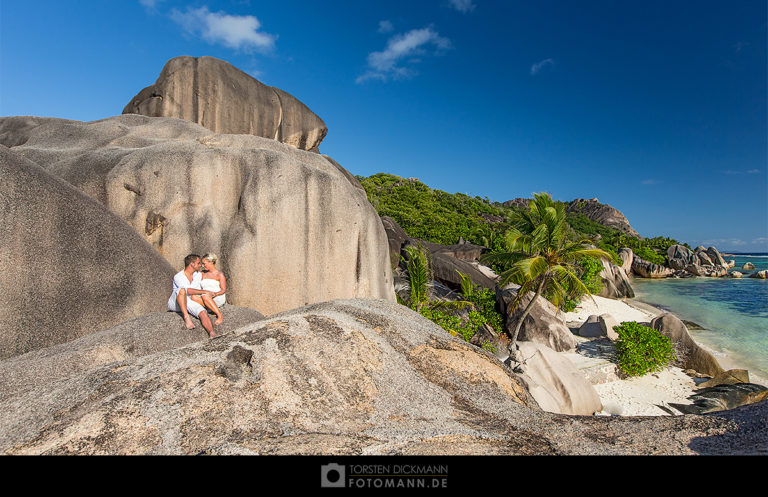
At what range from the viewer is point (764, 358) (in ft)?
47.0

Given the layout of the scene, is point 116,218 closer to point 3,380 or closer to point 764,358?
point 3,380

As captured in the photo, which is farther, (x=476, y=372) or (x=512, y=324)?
(x=512, y=324)

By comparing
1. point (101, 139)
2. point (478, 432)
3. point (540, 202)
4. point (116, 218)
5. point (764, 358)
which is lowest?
point (764, 358)

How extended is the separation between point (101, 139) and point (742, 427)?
12.1 meters

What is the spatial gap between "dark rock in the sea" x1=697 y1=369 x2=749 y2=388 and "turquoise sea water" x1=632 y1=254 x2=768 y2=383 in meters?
2.03

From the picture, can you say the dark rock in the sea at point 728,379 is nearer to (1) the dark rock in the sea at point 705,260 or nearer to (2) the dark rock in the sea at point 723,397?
(2) the dark rock in the sea at point 723,397

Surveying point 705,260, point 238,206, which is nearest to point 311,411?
point 238,206

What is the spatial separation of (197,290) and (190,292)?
93mm

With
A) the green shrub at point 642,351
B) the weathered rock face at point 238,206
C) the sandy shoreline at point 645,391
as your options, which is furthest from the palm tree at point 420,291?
the green shrub at point 642,351
